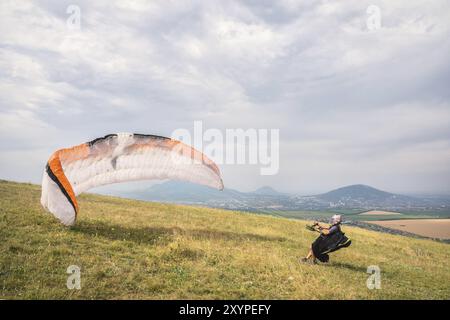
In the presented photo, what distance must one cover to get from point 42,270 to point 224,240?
9333 millimetres

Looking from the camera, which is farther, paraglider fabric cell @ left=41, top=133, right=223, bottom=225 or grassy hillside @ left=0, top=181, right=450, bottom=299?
paraglider fabric cell @ left=41, top=133, right=223, bottom=225

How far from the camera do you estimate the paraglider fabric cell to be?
1498 centimetres

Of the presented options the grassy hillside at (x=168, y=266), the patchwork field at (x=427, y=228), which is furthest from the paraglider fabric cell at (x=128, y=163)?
the patchwork field at (x=427, y=228)

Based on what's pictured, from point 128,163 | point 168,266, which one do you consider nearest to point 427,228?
point 128,163

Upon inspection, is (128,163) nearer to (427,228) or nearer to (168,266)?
(168,266)

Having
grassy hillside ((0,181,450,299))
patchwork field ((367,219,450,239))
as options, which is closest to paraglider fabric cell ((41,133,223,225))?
grassy hillside ((0,181,450,299))

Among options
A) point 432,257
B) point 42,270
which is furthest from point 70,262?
point 432,257

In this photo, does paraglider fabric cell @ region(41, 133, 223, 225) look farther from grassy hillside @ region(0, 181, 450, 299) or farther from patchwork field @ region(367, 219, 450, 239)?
patchwork field @ region(367, 219, 450, 239)

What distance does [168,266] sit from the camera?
11953 mm

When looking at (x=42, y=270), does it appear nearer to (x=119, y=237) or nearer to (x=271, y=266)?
(x=119, y=237)

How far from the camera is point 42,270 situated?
1044cm

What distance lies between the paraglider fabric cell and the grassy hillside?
Answer: 2.25 m

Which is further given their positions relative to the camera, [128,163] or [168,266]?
[128,163]

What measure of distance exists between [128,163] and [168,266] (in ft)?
19.8
